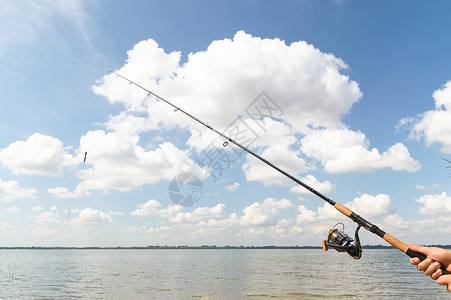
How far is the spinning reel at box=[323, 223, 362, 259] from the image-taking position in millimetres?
5652

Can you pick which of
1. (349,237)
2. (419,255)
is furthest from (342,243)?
(419,255)

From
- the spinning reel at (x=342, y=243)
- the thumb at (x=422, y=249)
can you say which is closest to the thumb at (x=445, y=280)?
the thumb at (x=422, y=249)

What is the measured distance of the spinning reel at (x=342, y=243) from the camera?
18.5 ft

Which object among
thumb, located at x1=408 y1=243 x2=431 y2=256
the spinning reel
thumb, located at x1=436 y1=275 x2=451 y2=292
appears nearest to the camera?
thumb, located at x1=436 y1=275 x2=451 y2=292

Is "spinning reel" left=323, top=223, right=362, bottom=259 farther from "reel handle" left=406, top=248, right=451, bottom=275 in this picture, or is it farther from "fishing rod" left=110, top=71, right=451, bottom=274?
"reel handle" left=406, top=248, right=451, bottom=275

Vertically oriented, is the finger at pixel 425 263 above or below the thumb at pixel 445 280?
above

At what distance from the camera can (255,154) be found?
8.06 metres

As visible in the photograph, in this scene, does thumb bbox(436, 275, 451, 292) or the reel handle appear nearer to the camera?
thumb bbox(436, 275, 451, 292)

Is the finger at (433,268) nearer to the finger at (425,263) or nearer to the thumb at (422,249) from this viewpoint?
the finger at (425,263)

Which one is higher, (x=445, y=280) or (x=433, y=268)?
(x=433, y=268)

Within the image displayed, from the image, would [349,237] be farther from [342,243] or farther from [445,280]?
[445,280]

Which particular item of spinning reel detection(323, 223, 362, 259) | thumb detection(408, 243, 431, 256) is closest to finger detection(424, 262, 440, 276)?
thumb detection(408, 243, 431, 256)

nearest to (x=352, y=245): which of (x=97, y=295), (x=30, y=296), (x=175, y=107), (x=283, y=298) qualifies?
(x=175, y=107)

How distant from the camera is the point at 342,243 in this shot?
20.2 ft
